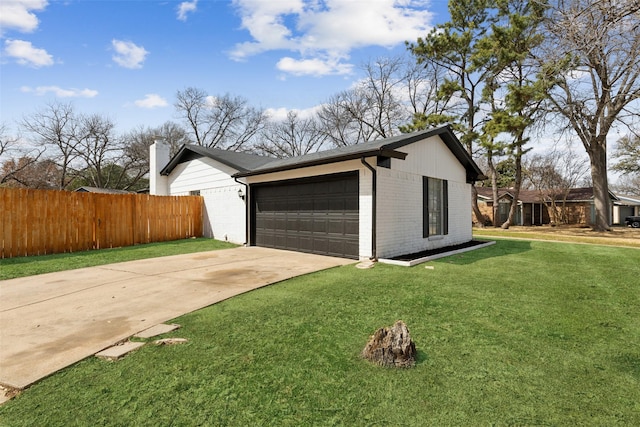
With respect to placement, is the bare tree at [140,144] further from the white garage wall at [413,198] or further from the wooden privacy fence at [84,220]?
the white garage wall at [413,198]

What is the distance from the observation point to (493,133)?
57.8 ft

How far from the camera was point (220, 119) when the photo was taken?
116ft

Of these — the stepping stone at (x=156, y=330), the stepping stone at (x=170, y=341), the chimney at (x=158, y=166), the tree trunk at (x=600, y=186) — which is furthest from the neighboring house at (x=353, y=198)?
the tree trunk at (x=600, y=186)

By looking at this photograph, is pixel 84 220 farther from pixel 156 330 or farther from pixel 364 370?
pixel 364 370

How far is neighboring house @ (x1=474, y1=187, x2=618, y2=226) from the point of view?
2688 centimetres

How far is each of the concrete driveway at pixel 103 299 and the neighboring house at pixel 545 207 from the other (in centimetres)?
2466

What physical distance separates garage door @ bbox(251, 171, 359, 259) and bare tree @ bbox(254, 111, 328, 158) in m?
25.5

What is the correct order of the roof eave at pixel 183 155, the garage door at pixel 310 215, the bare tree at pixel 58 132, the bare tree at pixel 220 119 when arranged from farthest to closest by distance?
the bare tree at pixel 220 119 < the bare tree at pixel 58 132 < the roof eave at pixel 183 155 < the garage door at pixel 310 215

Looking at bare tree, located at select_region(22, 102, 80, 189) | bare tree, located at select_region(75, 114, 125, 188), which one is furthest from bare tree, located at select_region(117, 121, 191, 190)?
bare tree, located at select_region(22, 102, 80, 189)

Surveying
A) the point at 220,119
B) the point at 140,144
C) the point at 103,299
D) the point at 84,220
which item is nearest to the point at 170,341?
the point at 103,299

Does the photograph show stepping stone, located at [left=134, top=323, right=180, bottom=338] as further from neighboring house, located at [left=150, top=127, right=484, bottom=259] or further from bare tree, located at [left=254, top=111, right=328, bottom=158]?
bare tree, located at [left=254, top=111, right=328, bottom=158]

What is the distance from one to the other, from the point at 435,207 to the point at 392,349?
8373 millimetres

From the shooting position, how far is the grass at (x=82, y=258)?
7.13 m

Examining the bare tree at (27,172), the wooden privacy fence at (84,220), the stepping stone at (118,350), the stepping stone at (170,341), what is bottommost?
the stepping stone at (118,350)
